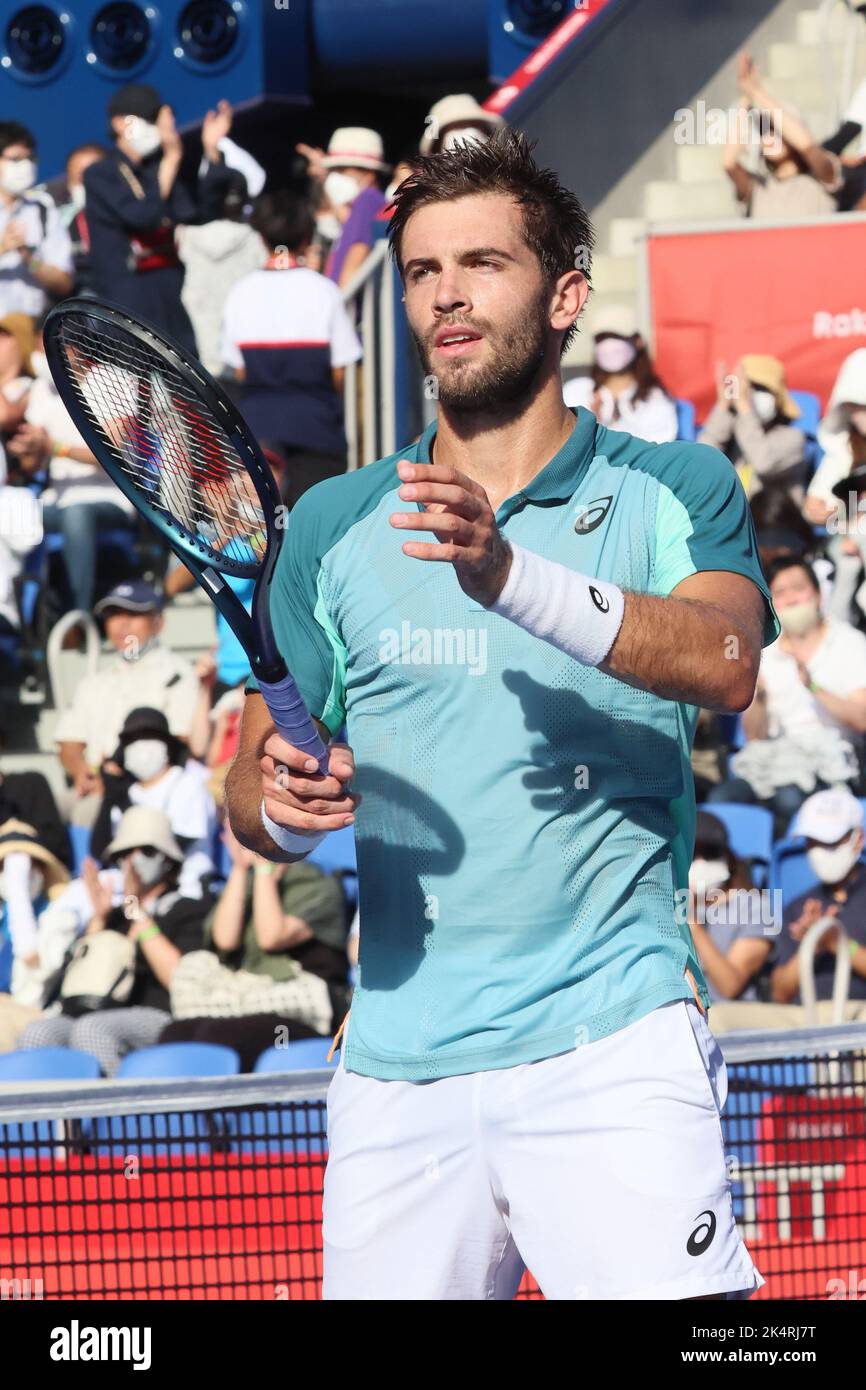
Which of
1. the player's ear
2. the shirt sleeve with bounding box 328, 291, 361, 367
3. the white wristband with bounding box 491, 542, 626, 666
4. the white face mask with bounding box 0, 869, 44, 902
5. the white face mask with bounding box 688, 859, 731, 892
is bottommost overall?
the white face mask with bounding box 0, 869, 44, 902

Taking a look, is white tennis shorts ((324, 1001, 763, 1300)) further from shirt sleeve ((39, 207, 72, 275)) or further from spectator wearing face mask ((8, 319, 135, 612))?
shirt sleeve ((39, 207, 72, 275))

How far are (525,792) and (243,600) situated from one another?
4.93 meters

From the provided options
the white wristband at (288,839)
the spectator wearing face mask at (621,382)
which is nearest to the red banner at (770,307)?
the spectator wearing face mask at (621,382)

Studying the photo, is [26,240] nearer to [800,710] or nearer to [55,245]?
[55,245]

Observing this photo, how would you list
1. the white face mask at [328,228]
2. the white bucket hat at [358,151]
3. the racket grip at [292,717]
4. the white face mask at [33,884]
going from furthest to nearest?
the white face mask at [328,228] → the white bucket hat at [358,151] → the white face mask at [33,884] → the racket grip at [292,717]

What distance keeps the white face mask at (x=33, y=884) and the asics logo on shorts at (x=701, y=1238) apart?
16.7ft

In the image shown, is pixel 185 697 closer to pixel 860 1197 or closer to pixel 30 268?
pixel 30 268

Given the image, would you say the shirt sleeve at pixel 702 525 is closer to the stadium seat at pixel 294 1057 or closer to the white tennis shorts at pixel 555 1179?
the white tennis shorts at pixel 555 1179

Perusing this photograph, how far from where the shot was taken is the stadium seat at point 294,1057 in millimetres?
6102

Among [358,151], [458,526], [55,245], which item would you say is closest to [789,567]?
[358,151]

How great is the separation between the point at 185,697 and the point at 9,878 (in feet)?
3.38

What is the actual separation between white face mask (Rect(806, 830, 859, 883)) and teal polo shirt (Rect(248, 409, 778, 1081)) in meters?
3.92

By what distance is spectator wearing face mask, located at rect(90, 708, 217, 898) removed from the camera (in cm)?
738

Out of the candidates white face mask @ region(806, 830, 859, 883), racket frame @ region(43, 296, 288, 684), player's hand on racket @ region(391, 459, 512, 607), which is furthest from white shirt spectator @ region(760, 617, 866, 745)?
player's hand on racket @ region(391, 459, 512, 607)
